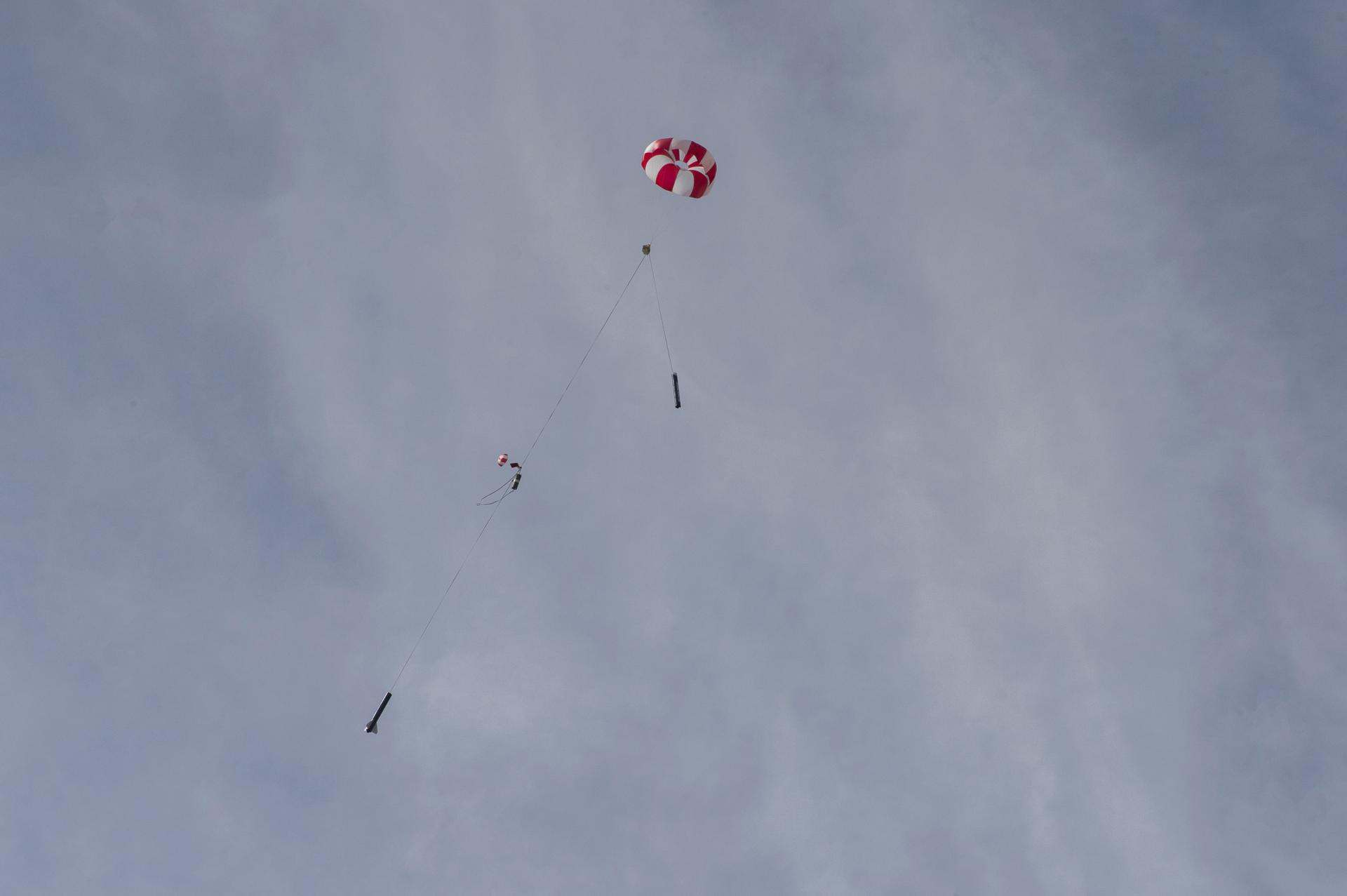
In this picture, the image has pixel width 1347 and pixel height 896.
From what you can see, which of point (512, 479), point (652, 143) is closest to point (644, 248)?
point (652, 143)

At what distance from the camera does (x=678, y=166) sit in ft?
152

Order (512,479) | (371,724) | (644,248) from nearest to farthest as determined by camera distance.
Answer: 1. (371,724)
2. (512,479)
3. (644,248)

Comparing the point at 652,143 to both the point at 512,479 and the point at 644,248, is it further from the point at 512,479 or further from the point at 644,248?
the point at 512,479

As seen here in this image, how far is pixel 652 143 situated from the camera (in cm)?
4706

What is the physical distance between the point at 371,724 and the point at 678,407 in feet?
62.9

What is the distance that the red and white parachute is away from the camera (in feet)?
152

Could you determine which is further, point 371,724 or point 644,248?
point 644,248

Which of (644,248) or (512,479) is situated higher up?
(644,248)

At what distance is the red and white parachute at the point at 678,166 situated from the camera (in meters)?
46.3

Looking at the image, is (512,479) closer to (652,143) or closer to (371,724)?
(371,724)

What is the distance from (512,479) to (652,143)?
18354mm

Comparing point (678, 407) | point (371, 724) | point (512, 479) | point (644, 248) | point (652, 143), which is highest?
point (652, 143)

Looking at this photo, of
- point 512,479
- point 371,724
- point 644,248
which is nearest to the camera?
point 371,724

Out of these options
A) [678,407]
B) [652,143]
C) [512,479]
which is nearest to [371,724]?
[512,479]
